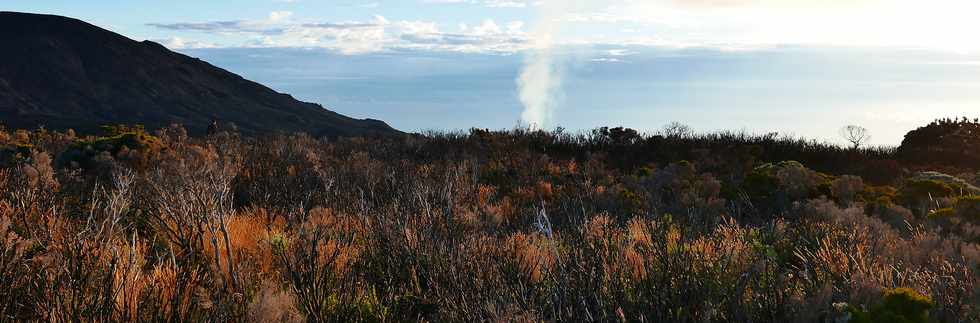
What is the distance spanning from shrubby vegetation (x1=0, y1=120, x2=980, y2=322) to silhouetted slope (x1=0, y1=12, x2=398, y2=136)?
1296 inches

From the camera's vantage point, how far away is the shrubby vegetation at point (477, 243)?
11.9 feet

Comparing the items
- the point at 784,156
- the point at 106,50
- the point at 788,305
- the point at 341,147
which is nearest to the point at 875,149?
the point at 784,156

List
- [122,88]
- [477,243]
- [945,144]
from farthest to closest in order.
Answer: [122,88]
[945,144]
[477,243]

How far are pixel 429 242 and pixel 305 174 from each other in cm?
630

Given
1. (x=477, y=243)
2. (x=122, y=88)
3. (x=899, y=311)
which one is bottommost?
(x=477, y=243)

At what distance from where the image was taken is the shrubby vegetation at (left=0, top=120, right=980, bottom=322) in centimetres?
364

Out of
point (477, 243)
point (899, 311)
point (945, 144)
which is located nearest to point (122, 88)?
point (945, 144)

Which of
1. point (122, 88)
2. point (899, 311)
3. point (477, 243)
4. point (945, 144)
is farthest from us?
point (122, 88)

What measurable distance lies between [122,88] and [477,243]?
55.6 m

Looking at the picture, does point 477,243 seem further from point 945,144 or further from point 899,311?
point 945,144

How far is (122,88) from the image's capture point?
5234 cm

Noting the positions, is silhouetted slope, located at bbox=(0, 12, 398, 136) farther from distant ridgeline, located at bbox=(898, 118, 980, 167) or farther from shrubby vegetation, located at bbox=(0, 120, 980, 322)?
distant ridgeline, located at bbox=(898, 118, 980, 167)

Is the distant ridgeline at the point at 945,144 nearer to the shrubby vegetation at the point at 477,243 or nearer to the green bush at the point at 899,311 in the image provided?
the shrubby vegetation at the point at 477,243

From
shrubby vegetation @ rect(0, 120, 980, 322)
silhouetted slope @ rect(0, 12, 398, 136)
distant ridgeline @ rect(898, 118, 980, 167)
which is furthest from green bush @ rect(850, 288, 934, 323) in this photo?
silhouetted slope @ rect(0, 12, 398, 136)
